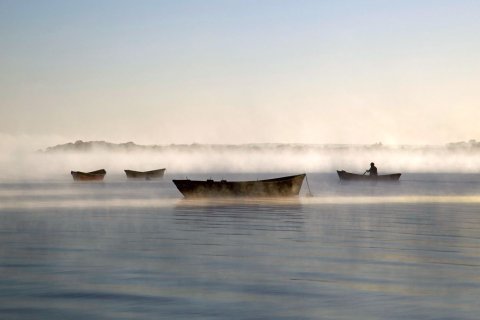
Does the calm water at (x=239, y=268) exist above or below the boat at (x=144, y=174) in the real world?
below

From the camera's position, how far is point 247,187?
54594 millimetres

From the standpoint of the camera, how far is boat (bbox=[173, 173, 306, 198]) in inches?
2142

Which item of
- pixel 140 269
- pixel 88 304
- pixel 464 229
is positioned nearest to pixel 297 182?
pixel 464 229

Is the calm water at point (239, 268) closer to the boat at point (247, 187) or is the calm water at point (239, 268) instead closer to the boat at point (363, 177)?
the boat at point (247, 187)

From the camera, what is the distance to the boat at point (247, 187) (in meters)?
54.4

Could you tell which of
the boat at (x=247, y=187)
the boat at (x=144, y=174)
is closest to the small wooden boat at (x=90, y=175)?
the boat at (x=144, y=174)

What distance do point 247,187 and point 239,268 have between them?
35342mm

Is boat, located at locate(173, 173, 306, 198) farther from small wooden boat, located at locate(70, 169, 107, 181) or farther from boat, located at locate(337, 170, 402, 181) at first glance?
small wooden boat, located at locate(70, 169, 107, 181)

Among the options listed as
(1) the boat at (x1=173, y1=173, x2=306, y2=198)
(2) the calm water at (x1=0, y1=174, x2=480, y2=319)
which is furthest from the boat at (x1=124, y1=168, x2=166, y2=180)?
(2) the calm water at (x1=0, y1=174, x2=480, y2=319)

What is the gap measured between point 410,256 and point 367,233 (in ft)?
25.2

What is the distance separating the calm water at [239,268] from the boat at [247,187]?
17470mm

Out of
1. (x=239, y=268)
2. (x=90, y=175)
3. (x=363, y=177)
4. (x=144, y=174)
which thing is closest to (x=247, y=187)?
(x=239, y=268)

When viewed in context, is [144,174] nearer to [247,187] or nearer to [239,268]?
[247,187]

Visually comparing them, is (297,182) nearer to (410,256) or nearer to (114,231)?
(114,231)
